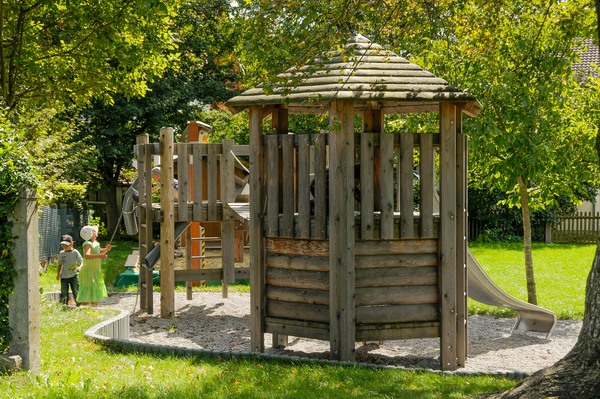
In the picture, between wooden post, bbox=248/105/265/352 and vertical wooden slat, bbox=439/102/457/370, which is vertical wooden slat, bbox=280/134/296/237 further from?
vertical wooden slat, bbox=439/102/457/370

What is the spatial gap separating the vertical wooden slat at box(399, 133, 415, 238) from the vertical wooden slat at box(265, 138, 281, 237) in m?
1.45

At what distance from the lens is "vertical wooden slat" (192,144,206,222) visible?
1362 cm

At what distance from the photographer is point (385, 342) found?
A: 1192cm

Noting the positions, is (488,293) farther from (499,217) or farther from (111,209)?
(111,209)

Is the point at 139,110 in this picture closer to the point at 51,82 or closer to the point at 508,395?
the point at 51,82

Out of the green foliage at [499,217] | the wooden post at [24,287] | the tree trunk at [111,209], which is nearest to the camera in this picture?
the wooden post at [24,287]

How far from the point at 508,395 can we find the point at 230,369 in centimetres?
317

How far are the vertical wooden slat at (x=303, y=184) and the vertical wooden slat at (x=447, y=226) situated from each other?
154cm

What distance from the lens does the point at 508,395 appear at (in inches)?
257

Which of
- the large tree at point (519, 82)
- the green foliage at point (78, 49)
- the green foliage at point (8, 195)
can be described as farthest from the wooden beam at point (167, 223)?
the green foliage at point (8, 195)

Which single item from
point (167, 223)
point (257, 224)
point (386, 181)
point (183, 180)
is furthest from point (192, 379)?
point (183, 180)

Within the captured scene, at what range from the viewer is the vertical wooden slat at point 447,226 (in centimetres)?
955

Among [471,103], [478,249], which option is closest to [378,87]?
[471,103]

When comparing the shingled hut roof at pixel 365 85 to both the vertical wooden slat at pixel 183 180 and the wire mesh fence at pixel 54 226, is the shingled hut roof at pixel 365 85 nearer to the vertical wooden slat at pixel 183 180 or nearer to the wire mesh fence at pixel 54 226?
the vertical wooden slat at pixel 183 180
